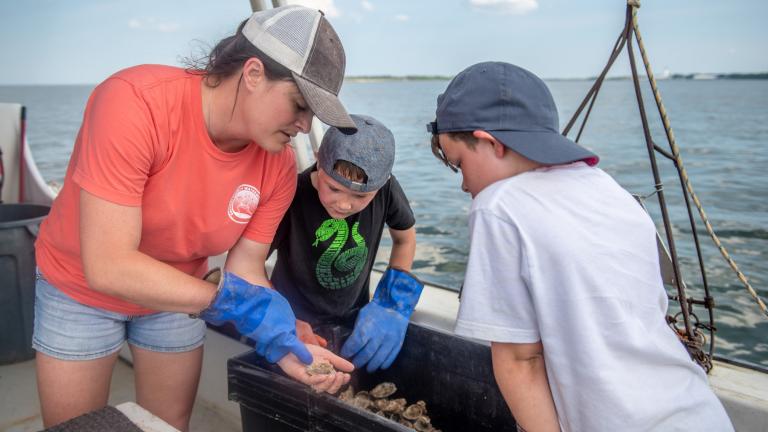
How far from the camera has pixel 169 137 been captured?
124cm

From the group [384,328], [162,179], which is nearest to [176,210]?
[162,179]

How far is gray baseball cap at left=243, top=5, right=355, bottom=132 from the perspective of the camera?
46.3 inches

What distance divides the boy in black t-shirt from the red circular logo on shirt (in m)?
0.26

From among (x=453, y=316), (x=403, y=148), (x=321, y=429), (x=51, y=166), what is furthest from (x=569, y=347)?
(x=51, y=166)

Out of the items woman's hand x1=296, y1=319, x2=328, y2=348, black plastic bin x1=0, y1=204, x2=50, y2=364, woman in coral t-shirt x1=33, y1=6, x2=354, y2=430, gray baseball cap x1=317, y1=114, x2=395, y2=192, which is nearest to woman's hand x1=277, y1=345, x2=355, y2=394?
woman in coral t-shirt x1=33, y1=6, x2=354, y2=430

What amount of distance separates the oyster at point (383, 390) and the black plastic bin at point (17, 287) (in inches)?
66.5

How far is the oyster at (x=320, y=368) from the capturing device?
1.45m

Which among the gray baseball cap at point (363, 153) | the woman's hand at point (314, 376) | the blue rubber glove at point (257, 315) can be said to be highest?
the gray baseball cap at point (363, 153)

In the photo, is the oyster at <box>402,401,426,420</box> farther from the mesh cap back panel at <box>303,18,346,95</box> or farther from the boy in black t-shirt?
the mesh cap back panel at <box>303,18,346,95</box>

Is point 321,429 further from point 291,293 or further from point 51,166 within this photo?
point 51,166

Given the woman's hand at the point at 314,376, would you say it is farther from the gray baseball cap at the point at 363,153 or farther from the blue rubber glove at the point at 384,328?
the gray baseball cap at the point at 363,153

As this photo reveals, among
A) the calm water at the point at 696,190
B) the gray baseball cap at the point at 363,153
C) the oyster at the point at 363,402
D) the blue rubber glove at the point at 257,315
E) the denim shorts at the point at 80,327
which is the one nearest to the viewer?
the blue rubber glove at the point at 257,315

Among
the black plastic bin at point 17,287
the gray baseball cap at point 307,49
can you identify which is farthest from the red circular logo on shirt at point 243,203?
the black plastic bin at point 17,287

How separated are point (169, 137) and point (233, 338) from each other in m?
1.07
